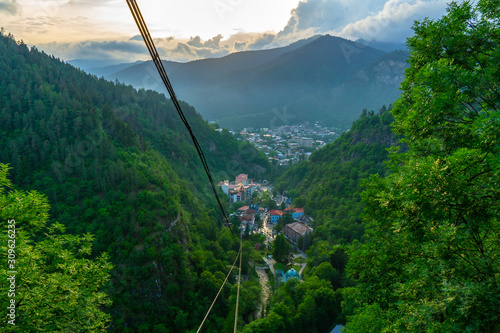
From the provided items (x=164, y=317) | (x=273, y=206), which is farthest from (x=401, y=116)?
(x=273, y=206)

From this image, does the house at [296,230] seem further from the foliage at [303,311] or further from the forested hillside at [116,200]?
the foliage at [303,311]

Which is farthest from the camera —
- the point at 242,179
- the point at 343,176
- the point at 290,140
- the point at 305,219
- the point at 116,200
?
the point at 290,140

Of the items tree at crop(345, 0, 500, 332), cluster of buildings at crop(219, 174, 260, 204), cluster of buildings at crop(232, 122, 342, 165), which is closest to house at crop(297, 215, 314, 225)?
cluster of buildings at crop(219, 174, 260, 204)

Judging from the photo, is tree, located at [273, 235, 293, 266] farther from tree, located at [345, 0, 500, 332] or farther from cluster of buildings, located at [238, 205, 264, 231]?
tree, located at [345, 0, 500, 332]

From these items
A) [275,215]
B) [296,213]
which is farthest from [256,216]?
[296,213]

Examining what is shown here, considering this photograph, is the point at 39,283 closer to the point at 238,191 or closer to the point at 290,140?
the point at 238,191

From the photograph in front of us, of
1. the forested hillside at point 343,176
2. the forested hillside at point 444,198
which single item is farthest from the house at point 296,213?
the forested hillside at point 444,198
